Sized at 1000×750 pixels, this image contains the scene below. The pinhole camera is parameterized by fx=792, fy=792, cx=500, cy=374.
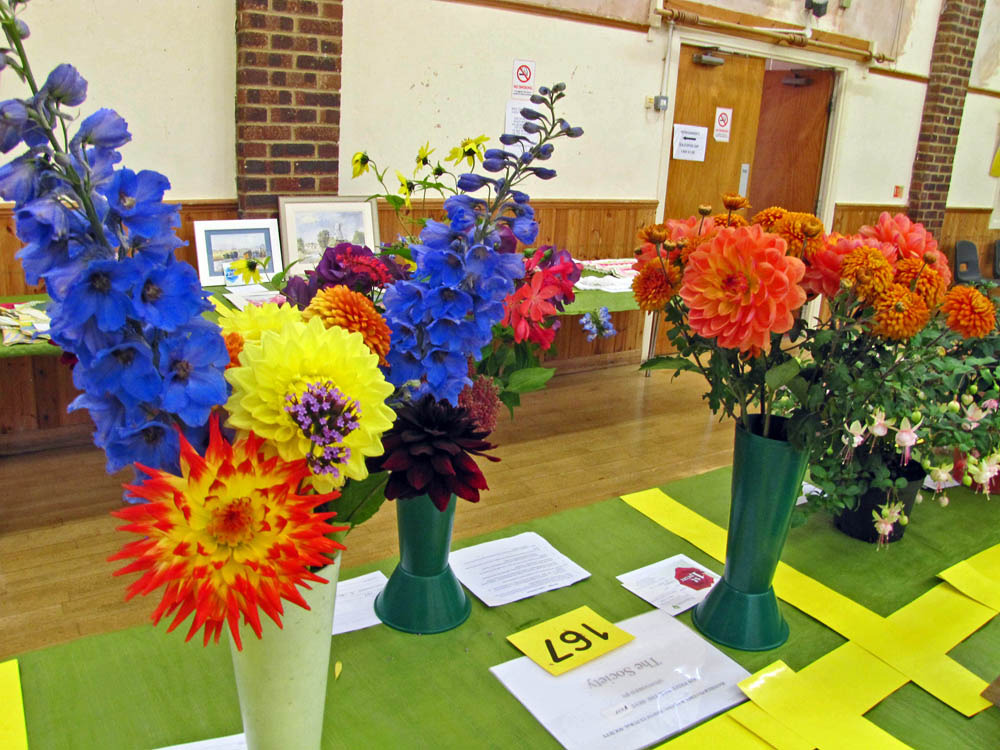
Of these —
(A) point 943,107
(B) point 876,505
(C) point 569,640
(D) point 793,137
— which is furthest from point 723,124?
(C) point 569,640

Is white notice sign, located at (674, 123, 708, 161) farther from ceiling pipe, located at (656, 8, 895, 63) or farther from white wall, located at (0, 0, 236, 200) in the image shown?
white wall, located at (0, 0, 236, 200)

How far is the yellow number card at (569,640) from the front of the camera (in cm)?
105

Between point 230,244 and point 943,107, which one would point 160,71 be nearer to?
point 230,244

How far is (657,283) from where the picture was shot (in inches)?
40.8

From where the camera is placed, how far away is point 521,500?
10.2 ft

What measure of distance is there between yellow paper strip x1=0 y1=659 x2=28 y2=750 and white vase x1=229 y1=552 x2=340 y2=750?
0.32 metres

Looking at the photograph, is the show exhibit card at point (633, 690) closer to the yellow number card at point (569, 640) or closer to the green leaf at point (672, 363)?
the yellow number card at point (569, 640)

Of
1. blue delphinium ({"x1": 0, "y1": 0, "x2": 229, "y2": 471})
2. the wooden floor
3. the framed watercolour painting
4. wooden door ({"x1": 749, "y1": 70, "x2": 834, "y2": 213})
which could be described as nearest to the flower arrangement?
blue delphinium ({"x1": 0, "y1": 0, "x2": 229, "y2": 471})

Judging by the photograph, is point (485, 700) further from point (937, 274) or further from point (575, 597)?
point (937, 274)

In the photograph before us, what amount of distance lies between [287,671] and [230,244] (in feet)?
10.1

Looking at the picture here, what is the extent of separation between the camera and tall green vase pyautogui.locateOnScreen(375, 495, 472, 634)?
105cm

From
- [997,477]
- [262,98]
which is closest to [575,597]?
[997,477]

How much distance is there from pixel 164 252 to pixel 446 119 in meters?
3.80

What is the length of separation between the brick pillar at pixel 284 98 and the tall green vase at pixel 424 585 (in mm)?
2880
